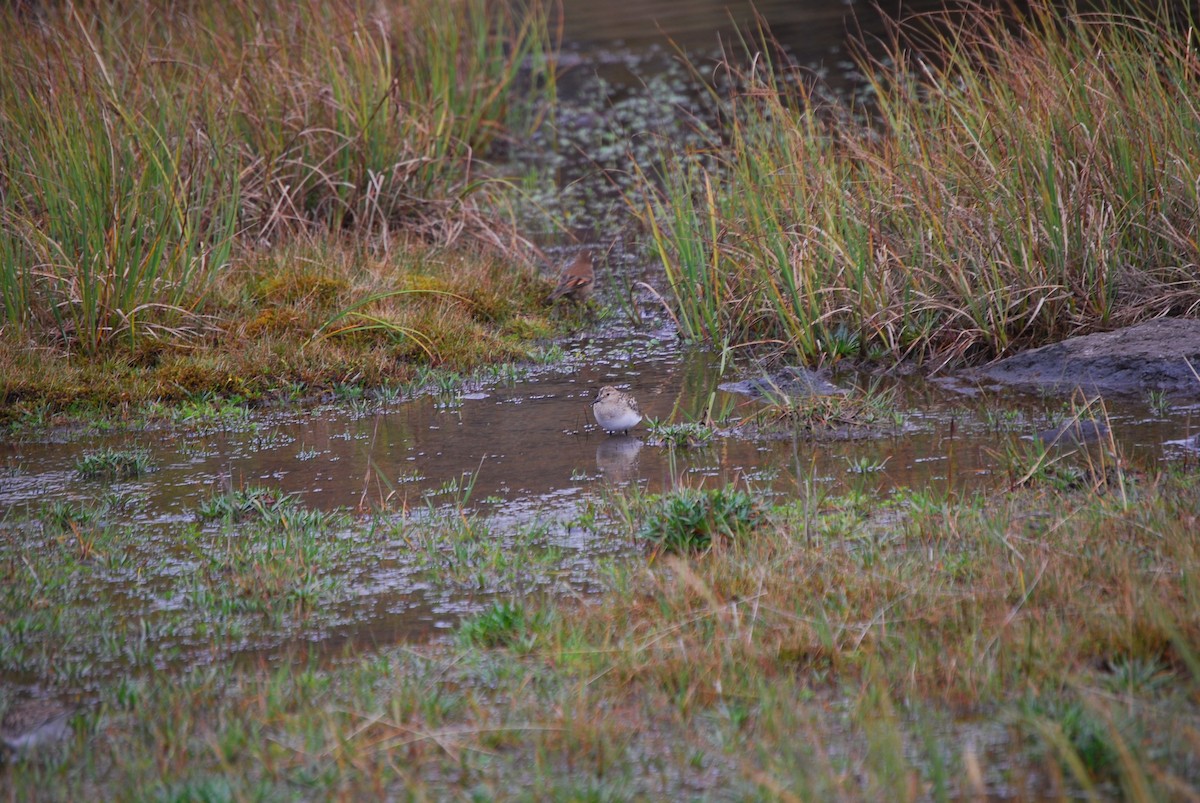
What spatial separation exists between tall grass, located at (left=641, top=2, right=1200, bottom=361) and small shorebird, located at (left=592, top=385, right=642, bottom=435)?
190 cm

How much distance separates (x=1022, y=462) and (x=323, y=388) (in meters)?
5.00

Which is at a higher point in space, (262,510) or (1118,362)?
(1118,362)

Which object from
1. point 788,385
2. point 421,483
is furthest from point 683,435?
point 421,483

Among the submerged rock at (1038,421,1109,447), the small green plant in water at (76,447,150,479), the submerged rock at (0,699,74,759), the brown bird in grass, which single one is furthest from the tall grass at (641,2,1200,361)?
the submerged rock at (0,699,74,759)

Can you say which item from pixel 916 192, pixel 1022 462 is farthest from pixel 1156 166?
pixel 1022 462

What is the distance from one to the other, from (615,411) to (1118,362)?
3.14m

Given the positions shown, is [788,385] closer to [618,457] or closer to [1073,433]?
[618,457]

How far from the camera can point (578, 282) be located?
10078mm

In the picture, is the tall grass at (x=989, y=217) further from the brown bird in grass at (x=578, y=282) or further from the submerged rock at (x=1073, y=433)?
the submerged rock at (x=1073, y=433)

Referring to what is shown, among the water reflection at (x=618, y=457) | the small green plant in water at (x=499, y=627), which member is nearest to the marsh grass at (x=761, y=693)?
the small green plant in water at (x=499, y=627)

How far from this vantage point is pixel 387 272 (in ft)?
32.7

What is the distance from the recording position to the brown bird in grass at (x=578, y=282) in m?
10.1

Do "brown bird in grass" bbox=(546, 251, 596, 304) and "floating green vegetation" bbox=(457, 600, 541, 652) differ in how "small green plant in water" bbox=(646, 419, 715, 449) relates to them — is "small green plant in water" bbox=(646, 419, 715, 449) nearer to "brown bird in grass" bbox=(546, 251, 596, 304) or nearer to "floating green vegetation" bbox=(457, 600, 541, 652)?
"floating green vegetation" bbox=(457, 600, 541, 652)

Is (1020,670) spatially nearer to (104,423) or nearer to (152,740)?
(152,740)
